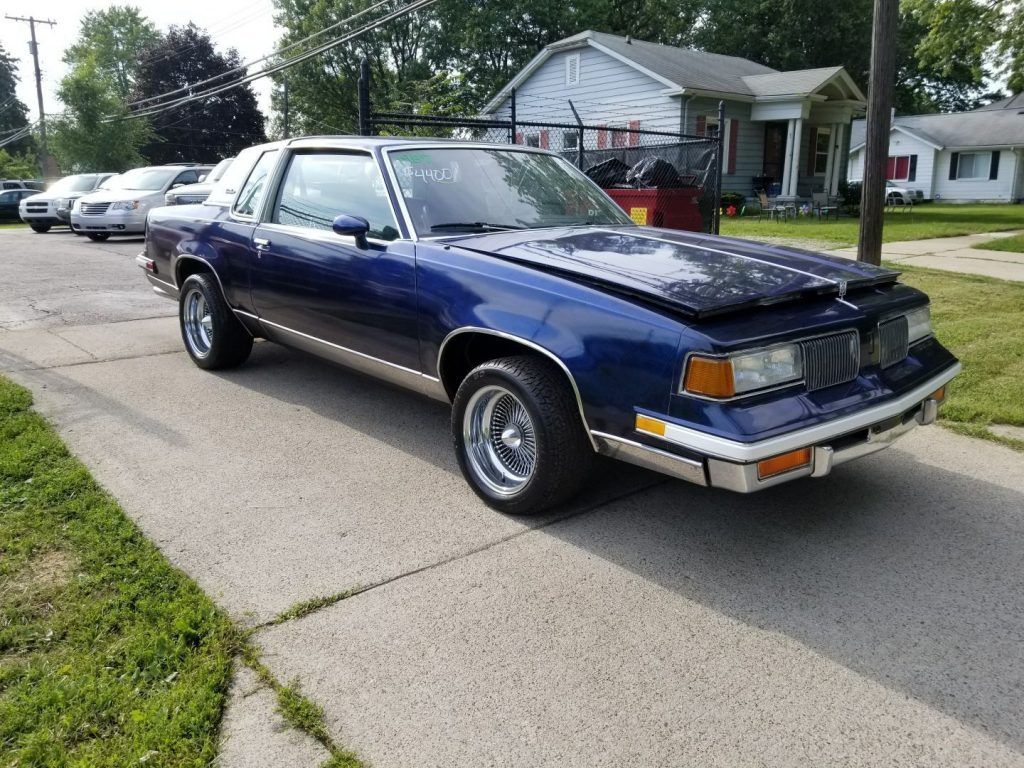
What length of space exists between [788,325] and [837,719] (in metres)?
1.43

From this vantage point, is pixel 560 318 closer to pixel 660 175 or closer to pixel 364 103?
pixel 364 103

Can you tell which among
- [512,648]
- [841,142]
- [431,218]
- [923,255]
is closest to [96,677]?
[512,648]

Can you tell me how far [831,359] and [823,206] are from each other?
870 inches

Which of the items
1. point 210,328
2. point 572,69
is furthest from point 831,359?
point 572,69

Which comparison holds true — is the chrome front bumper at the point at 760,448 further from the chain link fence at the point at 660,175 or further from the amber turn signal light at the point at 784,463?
the chain link fence at the point at 660,175

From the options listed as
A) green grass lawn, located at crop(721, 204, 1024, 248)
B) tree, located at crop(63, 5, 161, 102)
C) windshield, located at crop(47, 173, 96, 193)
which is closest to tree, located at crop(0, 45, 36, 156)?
tree, located at crop(63, 5, 161, 102)

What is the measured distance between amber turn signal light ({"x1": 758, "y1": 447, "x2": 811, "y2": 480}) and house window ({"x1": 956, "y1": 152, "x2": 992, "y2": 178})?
140 ft

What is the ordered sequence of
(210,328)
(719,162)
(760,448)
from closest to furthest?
(760,448) < (210,328) < (719,162)

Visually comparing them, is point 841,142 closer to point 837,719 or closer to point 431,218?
point 431,218

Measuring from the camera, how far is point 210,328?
6043 millimetres

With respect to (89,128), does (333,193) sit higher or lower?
lower

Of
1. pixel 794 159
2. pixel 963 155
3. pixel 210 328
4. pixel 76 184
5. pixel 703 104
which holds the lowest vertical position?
pixel 210 328

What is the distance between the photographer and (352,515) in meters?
3.71

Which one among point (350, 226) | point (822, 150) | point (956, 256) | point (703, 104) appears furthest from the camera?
point (822, 150)
